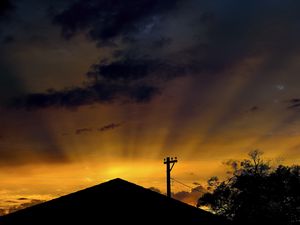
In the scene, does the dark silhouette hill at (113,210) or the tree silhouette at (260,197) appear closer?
the dark silhouette hill at (113,210)

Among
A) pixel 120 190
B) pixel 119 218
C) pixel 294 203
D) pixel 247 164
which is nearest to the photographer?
pixel 119 218

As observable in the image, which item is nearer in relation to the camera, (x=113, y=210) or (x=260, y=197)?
(x=113, y=210)

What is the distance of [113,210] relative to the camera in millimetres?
12258

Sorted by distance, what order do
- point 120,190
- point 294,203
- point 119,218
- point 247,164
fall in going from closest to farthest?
point 119,218
point 120,190
point 294,203
point 247,164

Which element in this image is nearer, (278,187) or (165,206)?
(165,206)

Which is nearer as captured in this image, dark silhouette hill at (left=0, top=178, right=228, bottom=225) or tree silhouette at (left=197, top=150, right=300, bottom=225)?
dark silhouette hill at (left=0, top=178, right=228, bottom=225)

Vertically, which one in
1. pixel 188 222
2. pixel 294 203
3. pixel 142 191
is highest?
pixel 294 203

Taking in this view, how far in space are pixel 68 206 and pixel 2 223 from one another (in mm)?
2054

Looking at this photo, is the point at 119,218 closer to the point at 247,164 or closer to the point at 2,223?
the point at 2,223

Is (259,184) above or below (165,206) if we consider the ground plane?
above

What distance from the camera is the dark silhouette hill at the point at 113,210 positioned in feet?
39.7

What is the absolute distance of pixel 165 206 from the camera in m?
12.8

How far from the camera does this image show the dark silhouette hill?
12.1 metres

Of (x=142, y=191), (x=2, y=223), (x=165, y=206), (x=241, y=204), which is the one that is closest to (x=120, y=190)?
(x=142, y=191)
